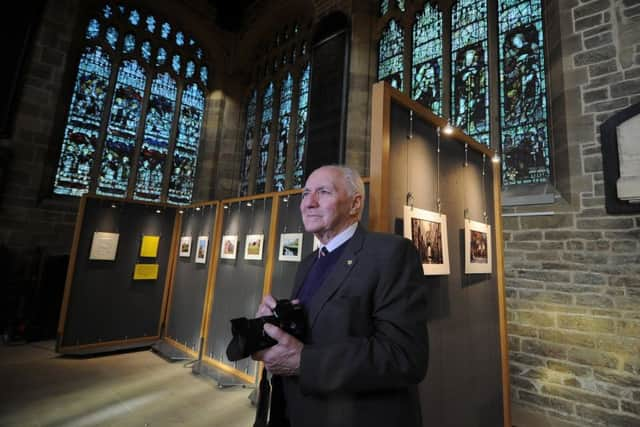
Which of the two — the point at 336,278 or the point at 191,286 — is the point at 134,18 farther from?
A: the point at 336,278

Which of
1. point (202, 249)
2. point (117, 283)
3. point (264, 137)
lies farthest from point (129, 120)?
point (202, 249)

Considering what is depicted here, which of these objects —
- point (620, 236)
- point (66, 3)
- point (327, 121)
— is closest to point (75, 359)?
point (327, 121)

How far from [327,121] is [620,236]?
4.64m

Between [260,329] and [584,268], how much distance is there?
3732mm

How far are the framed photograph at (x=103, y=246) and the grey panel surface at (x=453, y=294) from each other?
462 cm

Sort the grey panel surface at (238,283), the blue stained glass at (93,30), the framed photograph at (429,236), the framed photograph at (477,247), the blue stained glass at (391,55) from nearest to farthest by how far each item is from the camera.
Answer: the framed photograph at (429,236)
the framed photograph at (477,247)
the grey panel surface at (238,283)
the blue stained glass at (391,55)
the blue stained glass at (93,30)

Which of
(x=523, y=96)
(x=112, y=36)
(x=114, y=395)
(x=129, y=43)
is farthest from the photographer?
(x=129, y=43)

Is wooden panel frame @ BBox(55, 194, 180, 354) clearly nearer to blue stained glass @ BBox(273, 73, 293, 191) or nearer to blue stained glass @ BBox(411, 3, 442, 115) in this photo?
blue stained glass @ BBox(273, 73, 293, 191)

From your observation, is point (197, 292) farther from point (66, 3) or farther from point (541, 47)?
point (66, 3)

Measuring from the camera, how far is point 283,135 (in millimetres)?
8266

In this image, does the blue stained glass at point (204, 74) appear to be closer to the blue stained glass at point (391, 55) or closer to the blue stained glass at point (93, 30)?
the blue stained glass at point (93, 30)

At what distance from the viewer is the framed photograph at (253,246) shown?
3.71m

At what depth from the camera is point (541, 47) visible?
13.7 ft

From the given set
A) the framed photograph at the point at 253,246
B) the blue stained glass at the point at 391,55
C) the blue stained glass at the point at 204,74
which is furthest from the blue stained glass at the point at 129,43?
the framed photograph at the point at 253,246
